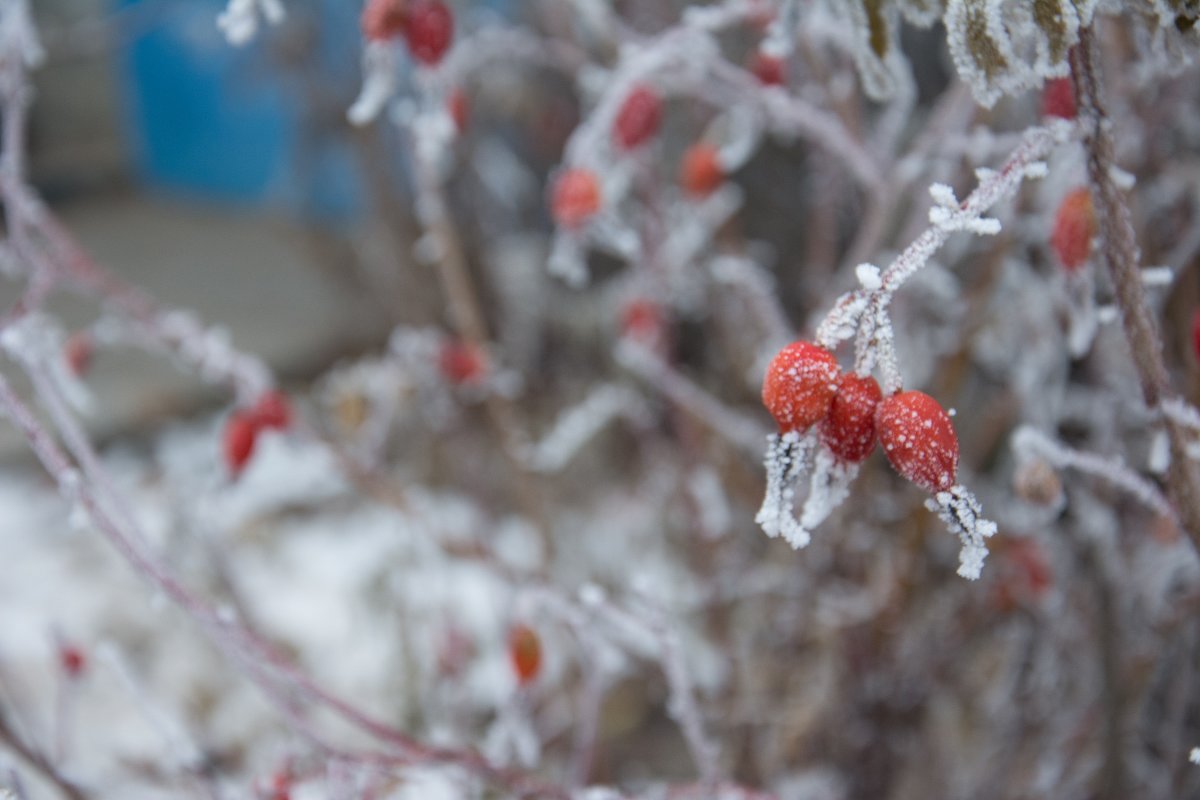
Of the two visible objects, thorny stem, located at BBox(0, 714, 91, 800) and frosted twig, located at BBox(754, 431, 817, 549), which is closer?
frosted twig, located at BBox(754, 431, 817, 549)

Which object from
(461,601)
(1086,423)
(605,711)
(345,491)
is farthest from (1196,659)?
(345,491)

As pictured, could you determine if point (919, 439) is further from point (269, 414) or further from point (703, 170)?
point (269, 414)

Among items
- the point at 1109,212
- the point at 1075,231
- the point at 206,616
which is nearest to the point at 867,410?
the point at 1109,212

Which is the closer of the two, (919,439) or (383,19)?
(919,439)

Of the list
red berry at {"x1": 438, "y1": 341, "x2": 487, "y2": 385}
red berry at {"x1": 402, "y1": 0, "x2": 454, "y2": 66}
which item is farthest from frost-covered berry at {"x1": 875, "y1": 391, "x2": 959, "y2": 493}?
red berry at {"x1": 438, "y1": 341, "x2": 487, "y2": 385}

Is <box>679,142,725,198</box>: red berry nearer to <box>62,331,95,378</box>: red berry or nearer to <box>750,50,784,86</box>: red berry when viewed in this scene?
<box>750,50,784,86</box>: red berry

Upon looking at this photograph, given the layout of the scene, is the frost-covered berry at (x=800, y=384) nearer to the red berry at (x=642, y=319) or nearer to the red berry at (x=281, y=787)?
the red berry at (x=281, y=787)

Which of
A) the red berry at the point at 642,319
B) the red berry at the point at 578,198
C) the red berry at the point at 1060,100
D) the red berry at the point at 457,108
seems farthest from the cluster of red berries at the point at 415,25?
the red berry at the point at 642,319
